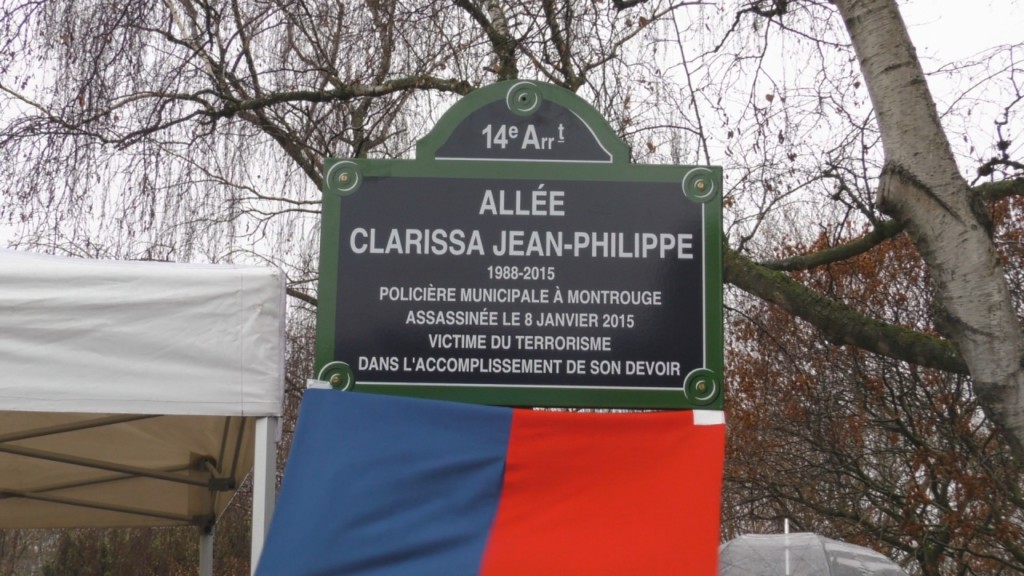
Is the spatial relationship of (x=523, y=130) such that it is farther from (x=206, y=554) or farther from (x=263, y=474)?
(x=206, y=554)

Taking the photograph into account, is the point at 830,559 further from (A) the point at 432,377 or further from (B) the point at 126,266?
(B) the point at 126,266

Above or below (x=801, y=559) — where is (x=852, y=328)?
above

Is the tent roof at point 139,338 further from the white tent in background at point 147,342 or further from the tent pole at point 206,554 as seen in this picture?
the tent pole at point 206,554

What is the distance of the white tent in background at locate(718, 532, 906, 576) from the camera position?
23.2ft

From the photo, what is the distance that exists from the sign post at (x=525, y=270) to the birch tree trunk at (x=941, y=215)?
3.12 feet

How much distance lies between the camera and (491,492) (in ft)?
9.03

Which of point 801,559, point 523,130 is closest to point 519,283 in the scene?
point 523,130

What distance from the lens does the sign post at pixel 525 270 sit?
9.32 feet

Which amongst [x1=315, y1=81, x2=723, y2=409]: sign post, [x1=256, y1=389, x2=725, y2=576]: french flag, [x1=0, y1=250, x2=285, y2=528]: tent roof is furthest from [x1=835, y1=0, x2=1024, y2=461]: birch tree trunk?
[x1=0, y1=250, x2=285, y2=528]: tent roof

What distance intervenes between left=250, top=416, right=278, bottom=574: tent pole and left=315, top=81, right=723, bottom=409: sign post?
209 mm

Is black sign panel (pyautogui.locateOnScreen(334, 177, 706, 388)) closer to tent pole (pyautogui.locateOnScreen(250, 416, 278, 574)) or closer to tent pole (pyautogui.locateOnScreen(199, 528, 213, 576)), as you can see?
tent pole (pyautogui.locateOnScreen(250, 416, 278, 574))

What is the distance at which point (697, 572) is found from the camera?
2.62 m

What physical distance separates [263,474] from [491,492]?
60 cm

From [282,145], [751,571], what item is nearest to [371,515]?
[751,571]
